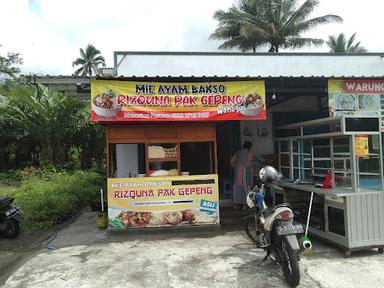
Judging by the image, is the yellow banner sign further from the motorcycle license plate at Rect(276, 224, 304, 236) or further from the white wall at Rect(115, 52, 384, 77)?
the white wall at Rect(115, 52, 384, 77)

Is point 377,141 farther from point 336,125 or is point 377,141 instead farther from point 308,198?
point 308,198

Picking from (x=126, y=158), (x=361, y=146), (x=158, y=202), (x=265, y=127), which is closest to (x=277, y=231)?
(x=361, y=146)

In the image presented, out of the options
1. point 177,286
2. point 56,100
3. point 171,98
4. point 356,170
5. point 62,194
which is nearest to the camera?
point 177,286

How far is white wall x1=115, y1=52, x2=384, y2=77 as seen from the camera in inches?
450

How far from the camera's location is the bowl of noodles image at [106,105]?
23.0 feet

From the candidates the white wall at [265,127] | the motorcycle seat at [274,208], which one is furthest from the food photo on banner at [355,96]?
the motorcycle seat at [274,208]

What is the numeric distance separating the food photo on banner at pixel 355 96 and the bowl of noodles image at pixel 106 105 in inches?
173

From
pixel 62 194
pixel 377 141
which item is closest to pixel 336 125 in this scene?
pixel 377 141

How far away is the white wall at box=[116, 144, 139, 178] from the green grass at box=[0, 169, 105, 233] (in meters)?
1.56

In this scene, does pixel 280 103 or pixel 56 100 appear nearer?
pixel 280 103

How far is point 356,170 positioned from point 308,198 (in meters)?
1.09

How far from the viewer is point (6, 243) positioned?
7309mm

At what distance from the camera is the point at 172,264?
5527 mm

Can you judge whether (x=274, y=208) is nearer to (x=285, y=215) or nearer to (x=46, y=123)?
(x=285, y=215)
